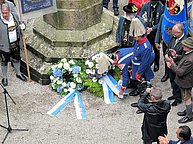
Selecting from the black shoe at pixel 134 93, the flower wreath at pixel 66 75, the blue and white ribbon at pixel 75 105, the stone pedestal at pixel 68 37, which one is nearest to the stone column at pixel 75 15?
the stone pedestal at pixel 68 37

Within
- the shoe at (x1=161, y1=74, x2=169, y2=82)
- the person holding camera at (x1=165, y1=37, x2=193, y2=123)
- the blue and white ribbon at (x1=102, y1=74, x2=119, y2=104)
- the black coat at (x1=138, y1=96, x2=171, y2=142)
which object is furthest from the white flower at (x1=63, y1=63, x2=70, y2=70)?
the black coat at (x1=138, y1=96, x2=171, y2=142)

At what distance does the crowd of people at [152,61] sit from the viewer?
6.77 meters

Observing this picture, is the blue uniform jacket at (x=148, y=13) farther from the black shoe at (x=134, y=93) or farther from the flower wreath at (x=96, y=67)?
the black shoe at (x=134, y=93)

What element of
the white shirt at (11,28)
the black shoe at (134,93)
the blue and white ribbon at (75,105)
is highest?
the white shirt at (11,28)

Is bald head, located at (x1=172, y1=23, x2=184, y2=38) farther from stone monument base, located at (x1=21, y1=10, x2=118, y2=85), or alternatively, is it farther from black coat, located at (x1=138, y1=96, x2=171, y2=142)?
stone monument base, located at (x1=21, y1=10, x2=118, y2=85)

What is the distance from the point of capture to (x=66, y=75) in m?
9.18

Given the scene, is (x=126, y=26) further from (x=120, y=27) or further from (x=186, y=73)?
(x=186, y=73)

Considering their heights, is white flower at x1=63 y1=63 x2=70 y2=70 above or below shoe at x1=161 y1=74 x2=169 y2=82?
above

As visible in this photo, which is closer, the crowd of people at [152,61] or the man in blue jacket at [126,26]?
the crowd of people at [152,61]

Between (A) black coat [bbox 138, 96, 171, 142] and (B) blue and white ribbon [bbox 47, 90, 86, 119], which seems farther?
(B) blue and white ribbon [bbox 47, 90, 86, 119]

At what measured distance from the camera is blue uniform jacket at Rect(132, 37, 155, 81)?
26.8ft

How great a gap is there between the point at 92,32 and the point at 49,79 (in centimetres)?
122

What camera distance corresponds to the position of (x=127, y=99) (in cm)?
883

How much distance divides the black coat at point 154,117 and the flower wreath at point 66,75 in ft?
7.59
